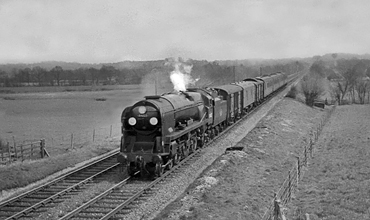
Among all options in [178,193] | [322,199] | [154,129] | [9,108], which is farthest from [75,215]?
[9,108]

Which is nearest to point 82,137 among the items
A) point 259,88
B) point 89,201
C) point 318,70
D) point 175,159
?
point 175,159

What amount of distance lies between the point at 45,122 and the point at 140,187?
3638 cm

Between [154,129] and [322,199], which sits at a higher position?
[154,129]

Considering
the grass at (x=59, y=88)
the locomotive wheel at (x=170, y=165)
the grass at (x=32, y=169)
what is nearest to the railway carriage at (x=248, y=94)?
the grass at (x=32, y=169)

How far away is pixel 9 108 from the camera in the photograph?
58562mm

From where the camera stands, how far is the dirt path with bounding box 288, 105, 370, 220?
43.1 feet

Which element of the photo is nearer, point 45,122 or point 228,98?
point 228,98

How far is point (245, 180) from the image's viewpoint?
55.9ft

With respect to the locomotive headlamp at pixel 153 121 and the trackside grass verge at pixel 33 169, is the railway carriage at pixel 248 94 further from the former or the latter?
the locomotive headlamp at pixel 153 121

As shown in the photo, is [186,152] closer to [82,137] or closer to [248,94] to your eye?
[82,137]

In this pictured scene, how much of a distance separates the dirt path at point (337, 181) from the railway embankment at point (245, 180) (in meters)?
1.19

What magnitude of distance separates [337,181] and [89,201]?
10816mm

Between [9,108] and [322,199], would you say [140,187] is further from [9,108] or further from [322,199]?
[9,108]

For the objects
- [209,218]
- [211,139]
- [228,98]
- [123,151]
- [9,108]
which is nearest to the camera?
[209,218]
